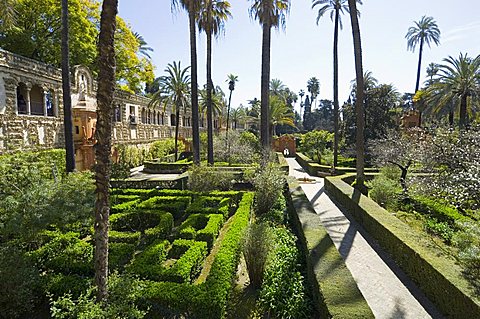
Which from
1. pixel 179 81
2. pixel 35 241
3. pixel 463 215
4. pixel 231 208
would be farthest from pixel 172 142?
pixel 463 215

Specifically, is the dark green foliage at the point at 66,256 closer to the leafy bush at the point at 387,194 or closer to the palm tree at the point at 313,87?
the leafy bush at the point at 387,194

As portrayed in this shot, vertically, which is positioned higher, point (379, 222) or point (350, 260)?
point (379, 222)

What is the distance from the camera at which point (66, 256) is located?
20.5 feet

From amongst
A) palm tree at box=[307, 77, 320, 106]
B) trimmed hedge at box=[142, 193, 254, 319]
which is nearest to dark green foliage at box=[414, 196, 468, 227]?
trimmed hedge at box=[142, 193, 254, 319]

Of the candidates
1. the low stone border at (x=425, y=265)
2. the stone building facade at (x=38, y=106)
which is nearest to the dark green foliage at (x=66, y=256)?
the low stone border at (x=425, y=265)

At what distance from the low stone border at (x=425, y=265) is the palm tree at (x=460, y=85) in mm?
17129

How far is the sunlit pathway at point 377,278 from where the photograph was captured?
5379 mm

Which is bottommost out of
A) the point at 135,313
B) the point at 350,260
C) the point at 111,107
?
the point at 350,260

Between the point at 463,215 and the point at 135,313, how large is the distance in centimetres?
1064

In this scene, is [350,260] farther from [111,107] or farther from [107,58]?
[107,58]

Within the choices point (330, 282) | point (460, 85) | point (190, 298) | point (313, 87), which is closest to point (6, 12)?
→ point (190, 298)

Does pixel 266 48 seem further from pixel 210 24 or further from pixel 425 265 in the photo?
pixel 425 265

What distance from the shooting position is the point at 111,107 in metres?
4.36

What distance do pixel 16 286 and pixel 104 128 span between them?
313cm
